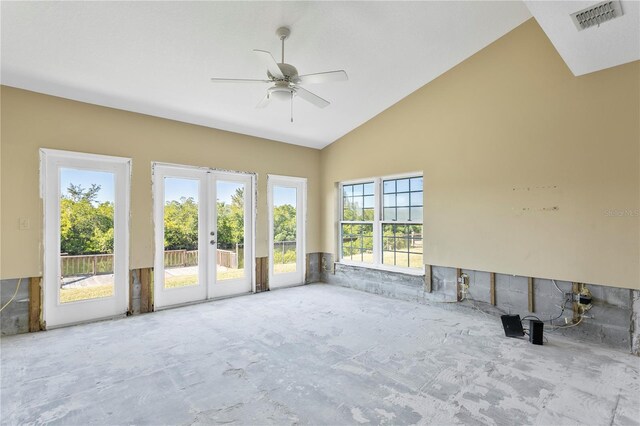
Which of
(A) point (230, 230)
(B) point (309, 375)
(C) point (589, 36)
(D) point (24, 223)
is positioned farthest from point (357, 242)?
(D) point (24, 223)

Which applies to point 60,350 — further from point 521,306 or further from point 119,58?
point 521,306

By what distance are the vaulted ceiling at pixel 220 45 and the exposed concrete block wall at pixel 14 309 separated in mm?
2295

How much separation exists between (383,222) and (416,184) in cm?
89

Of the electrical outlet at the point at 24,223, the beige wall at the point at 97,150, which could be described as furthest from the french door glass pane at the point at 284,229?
the electrical outlet at the point at 24,223

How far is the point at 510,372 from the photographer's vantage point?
2.63 metres

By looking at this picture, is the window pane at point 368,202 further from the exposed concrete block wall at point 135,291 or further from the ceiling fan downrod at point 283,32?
the exposed concrete block wall at point 135,291

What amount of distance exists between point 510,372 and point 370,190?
3.59 meters

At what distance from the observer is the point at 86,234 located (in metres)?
3.97

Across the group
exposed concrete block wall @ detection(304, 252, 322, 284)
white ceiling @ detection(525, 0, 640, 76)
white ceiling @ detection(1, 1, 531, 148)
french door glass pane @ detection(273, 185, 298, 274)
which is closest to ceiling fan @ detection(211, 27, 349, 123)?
white ceiling @ detection(1, 1, 531, 148)

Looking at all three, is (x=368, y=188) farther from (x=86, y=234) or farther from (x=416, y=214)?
(x=86, y=234)

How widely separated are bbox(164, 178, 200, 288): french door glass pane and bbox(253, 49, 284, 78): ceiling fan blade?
8.76 feet

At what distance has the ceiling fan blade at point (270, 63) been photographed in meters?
2.51

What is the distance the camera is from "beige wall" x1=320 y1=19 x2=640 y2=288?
10.3ft

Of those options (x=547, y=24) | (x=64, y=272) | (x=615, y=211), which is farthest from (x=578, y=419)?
(x=64, y=272)
